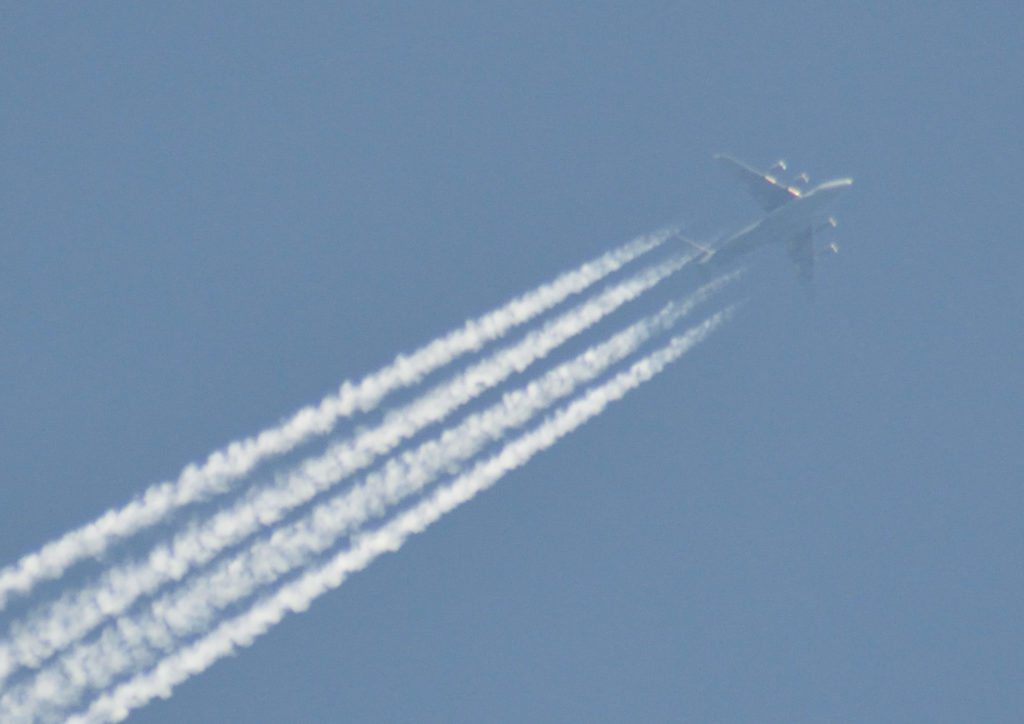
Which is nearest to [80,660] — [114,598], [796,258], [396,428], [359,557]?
[114,598]

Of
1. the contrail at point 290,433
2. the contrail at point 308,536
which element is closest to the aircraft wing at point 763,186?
the contrail at point 290,433

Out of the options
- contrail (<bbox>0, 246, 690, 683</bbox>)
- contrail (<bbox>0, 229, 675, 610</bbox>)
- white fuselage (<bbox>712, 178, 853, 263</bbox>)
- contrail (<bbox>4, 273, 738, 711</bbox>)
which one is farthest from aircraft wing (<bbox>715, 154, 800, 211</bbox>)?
contrail (<bbox>4, 273, 738, 711</bbox>)

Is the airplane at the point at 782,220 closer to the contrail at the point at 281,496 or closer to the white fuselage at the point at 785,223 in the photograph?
the white fuselage at the point at 785,223

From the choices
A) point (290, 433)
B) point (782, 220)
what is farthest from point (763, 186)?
point (290, 433)

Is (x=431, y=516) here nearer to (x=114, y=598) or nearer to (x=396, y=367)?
(x=396, y=367)

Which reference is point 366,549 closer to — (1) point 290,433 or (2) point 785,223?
(1) point 290,433

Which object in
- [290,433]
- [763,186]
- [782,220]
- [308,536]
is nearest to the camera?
[308,536]

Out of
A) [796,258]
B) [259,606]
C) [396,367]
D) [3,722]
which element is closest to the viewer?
[3,722]
